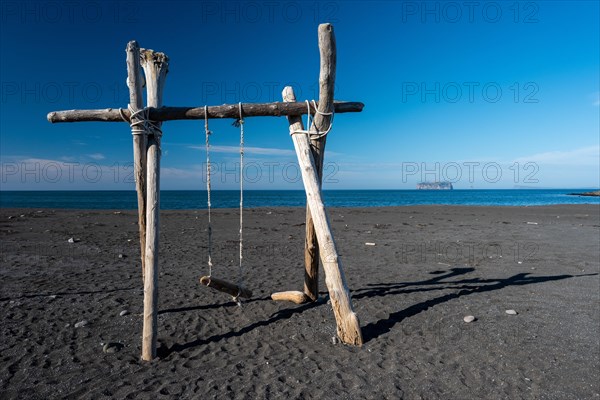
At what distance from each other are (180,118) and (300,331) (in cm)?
376

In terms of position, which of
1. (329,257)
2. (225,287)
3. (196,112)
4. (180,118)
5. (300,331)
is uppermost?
(196,112)

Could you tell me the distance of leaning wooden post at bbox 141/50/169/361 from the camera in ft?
15.6

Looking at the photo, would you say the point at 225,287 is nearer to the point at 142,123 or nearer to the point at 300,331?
→ the point at 300,331

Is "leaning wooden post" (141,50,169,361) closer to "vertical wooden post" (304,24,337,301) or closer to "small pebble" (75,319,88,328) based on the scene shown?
"small pebble" (75,319,88,328)

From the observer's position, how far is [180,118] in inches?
210

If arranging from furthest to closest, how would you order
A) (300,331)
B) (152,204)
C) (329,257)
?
(300,331) → (329,257) → (152,204)

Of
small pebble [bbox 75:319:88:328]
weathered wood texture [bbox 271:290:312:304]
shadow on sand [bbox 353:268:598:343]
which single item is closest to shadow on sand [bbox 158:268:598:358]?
shadow on sand [bbox 353:268:598:343]

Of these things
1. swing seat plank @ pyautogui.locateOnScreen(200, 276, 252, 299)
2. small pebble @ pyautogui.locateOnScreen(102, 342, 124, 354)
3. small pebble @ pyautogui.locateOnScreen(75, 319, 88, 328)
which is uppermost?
swing seat plank @ pyautogui.locateOnScreen(200, 276, 252, 299)

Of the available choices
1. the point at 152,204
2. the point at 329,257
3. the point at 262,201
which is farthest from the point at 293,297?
the point at 262,201

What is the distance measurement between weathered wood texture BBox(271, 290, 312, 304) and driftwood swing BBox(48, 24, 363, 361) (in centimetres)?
153

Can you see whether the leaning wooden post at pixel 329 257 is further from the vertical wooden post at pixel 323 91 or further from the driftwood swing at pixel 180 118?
the vertical wooden post at pixel 323 91

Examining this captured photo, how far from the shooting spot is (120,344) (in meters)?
5.11

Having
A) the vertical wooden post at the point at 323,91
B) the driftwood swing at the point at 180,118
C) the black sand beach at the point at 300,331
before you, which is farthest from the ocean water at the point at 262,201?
the vertical wooden post at the point at 323,91

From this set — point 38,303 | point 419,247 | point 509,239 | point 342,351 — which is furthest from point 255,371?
point 509,239
